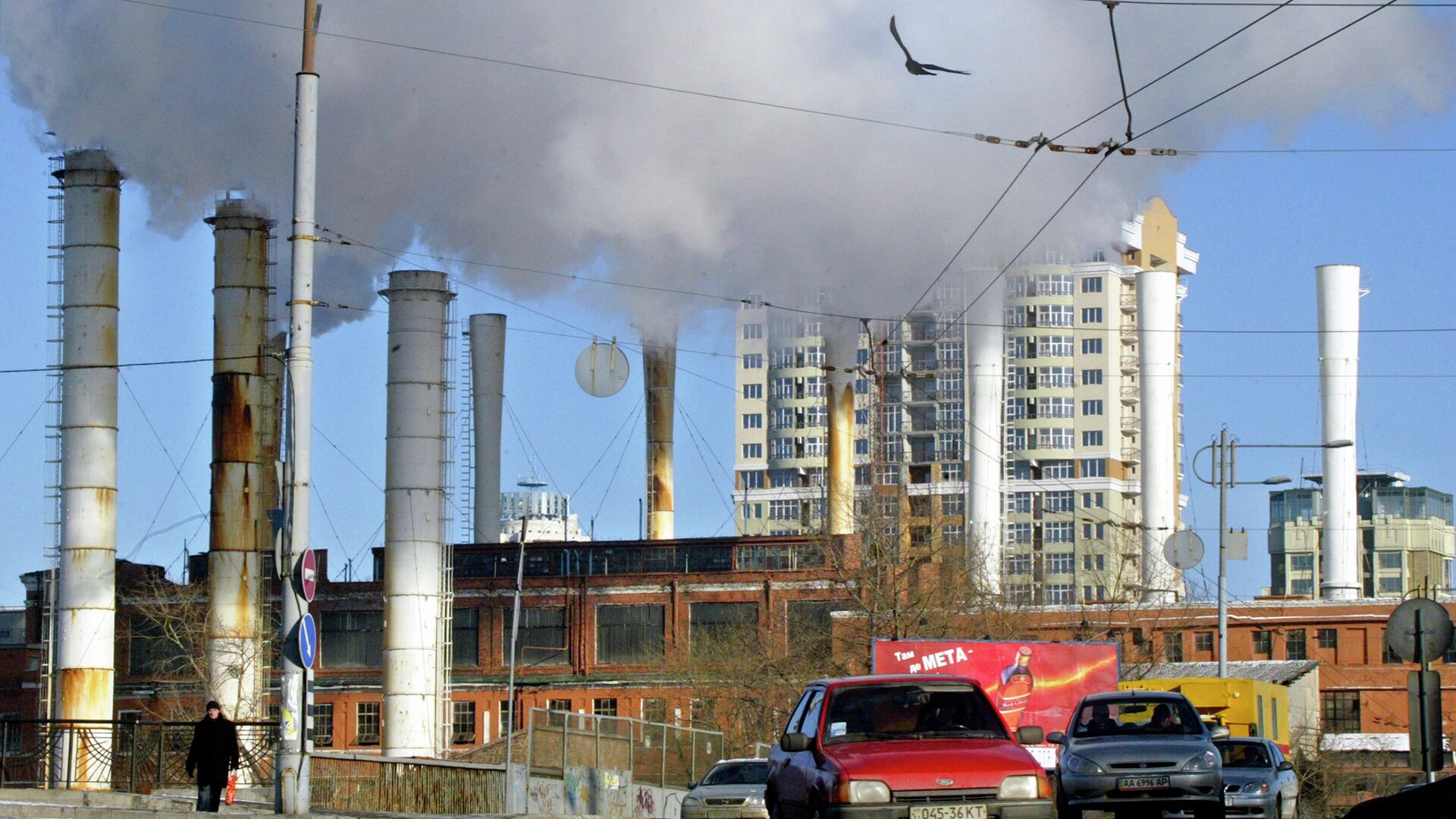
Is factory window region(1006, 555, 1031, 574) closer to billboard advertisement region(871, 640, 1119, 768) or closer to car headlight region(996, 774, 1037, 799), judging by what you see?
billboard advertisement region(871, 640, 1119, 768)

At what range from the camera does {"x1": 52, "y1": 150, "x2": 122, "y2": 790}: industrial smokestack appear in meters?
48.3

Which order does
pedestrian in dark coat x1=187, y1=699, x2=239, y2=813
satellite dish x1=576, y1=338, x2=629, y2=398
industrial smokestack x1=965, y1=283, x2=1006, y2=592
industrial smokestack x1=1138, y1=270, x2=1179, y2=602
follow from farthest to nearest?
industrial smokestack x1=1138, y1=270, x2=1179, y2=602
industrial smokestack x1=965, y1=283, x2=1006, y2=592
satellite dish x1=576, y1=338, x2=629, y2=398
pedestrian in dark coat x1=187, y1=699, x2=239, y2=813

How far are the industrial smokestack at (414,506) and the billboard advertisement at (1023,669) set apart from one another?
29.4 meters

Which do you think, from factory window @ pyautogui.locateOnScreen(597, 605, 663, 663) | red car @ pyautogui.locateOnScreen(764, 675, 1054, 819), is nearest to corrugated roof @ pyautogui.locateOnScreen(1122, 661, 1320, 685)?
factory window @ pyautogui.locateOnScreen(597, 605, 663, 663)

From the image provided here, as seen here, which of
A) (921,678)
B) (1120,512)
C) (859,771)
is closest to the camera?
(859,771)

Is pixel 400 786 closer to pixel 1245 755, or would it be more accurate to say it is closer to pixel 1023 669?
pixel 1245 755

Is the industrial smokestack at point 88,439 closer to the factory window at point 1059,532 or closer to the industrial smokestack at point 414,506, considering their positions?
the industrial smokestack at point 414,506

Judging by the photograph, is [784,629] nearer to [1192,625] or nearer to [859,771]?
[1192,625]

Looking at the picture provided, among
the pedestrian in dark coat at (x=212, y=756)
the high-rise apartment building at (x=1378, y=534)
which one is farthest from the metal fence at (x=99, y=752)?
the high-rise apartment building at (x=1378, y=534)

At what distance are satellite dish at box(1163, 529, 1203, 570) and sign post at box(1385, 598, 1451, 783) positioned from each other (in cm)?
3820

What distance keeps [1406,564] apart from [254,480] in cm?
10350

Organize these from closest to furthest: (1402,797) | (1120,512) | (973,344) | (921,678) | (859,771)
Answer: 1. (1402,797)
2. (859,771)
3. (921,678)
4. (973,344)
5. (1120,512)

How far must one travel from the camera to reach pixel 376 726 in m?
73.7

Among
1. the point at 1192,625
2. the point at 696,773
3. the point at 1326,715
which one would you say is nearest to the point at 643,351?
the point at 1192,625
